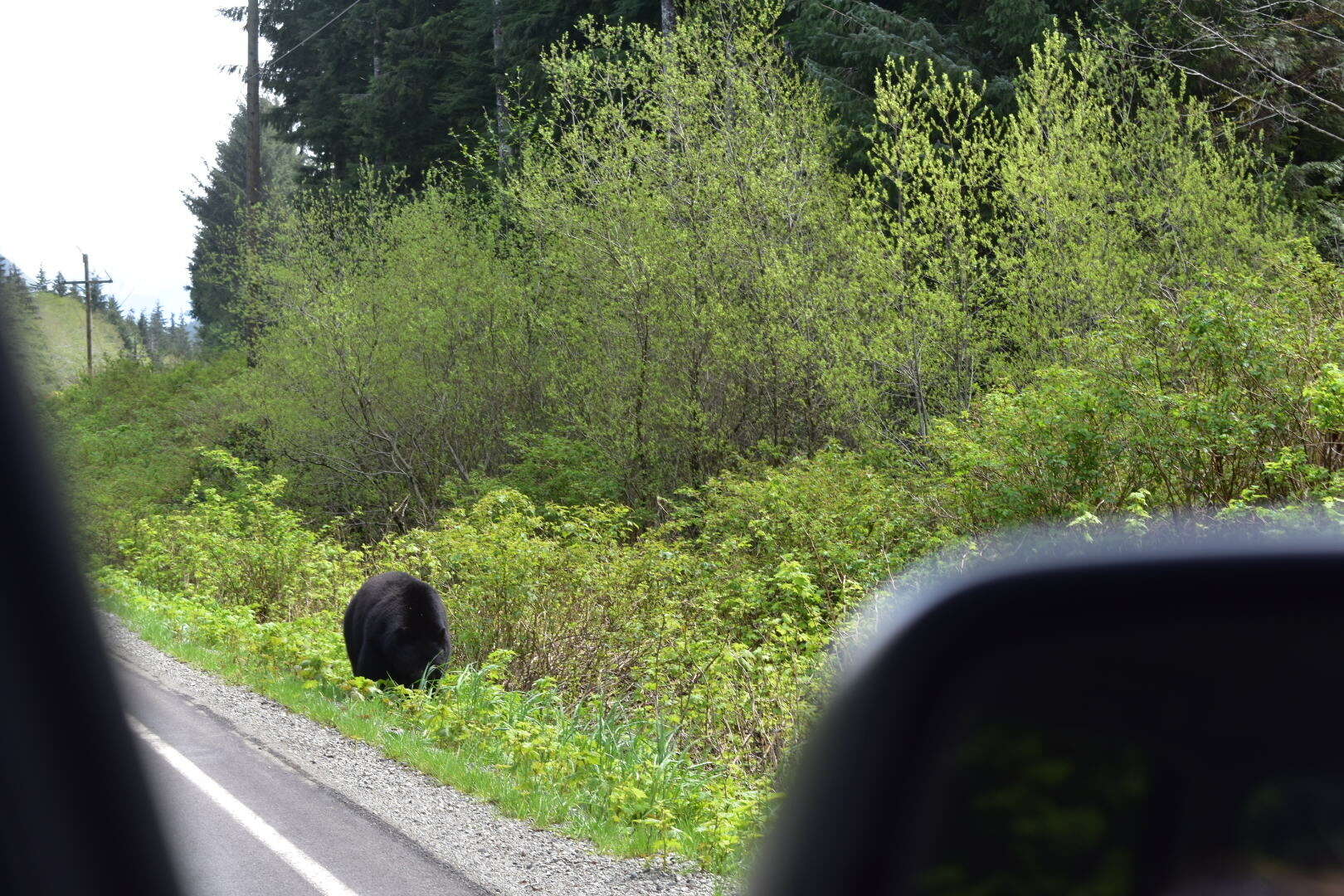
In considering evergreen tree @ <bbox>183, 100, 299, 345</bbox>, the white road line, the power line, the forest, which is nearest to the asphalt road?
the white road line

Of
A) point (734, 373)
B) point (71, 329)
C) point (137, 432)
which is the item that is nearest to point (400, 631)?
point (734, 373)

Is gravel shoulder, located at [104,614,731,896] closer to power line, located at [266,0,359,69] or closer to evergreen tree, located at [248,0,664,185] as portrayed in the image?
evergreen tree, located at [248,0,664,185]

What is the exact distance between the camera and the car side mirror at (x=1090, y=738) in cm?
112

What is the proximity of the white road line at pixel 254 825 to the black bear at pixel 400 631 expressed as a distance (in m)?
1.90

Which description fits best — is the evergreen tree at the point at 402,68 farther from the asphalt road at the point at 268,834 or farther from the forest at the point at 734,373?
the asphalt road at the point at 268,834

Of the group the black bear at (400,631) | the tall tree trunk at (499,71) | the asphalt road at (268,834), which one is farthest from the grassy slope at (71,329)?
the asphalt road at (268,834)

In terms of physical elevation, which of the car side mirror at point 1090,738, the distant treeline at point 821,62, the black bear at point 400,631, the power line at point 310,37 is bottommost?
the black bear at point 400,631

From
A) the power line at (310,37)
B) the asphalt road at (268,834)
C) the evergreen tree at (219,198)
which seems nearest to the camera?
the asphalt road at (268,834)

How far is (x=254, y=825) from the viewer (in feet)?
20.6

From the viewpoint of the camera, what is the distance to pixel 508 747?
7.95 m

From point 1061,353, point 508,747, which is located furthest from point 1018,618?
point 1061,353

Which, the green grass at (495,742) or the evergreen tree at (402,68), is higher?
the evergreen tree at (402,68)

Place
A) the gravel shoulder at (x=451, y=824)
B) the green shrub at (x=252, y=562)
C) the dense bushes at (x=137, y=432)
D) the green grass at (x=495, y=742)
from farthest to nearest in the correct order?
the dense bushes at (x=137, y=432) < the green shrub at (x=252, y=562) < the green grass at (x=495, y=742) < the gravel shoulder at (x=451, y=824)

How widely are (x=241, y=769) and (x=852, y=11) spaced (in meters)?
18.3
